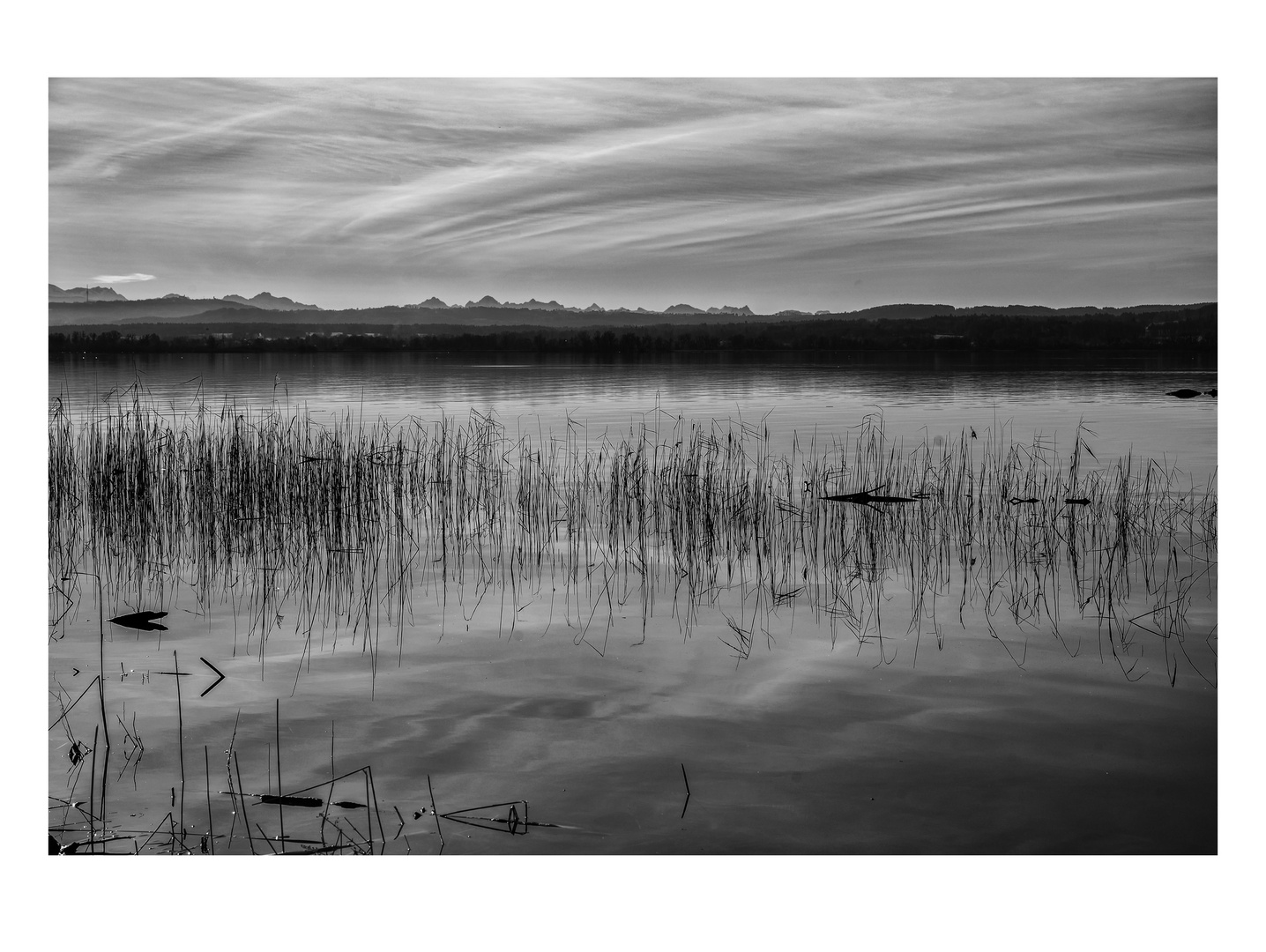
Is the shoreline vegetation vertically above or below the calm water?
above

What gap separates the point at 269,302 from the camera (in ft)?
17.9

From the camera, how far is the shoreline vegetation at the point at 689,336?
16.3 ft

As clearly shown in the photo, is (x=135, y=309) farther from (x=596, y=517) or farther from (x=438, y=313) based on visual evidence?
(x=596, y=517)

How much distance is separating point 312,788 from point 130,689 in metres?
1.04

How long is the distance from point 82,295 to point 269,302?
3.51 ft

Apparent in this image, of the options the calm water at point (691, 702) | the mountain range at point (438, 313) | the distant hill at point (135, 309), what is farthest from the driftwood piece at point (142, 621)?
the mountain range at point (438, 313)

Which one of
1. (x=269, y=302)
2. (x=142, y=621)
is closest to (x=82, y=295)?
(x=269, y=302)

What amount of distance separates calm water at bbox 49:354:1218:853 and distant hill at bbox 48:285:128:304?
311 mm

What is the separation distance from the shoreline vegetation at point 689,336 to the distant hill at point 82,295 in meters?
0.14

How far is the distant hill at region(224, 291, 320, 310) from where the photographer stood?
5.34 m

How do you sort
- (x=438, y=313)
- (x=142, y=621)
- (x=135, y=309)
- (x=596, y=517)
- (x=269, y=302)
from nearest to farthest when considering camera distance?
(x=142, y=621)
(x=135, y=309)
(x=269, y=302)
(x=596, y=517)
(x=438, y=313)

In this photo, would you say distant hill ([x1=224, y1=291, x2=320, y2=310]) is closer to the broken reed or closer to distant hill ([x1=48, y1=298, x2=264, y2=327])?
distant hill ([x1=48, y1=298, x2=264, y2=327])

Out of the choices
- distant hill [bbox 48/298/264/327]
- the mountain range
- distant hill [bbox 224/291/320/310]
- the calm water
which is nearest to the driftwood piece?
the calm water
